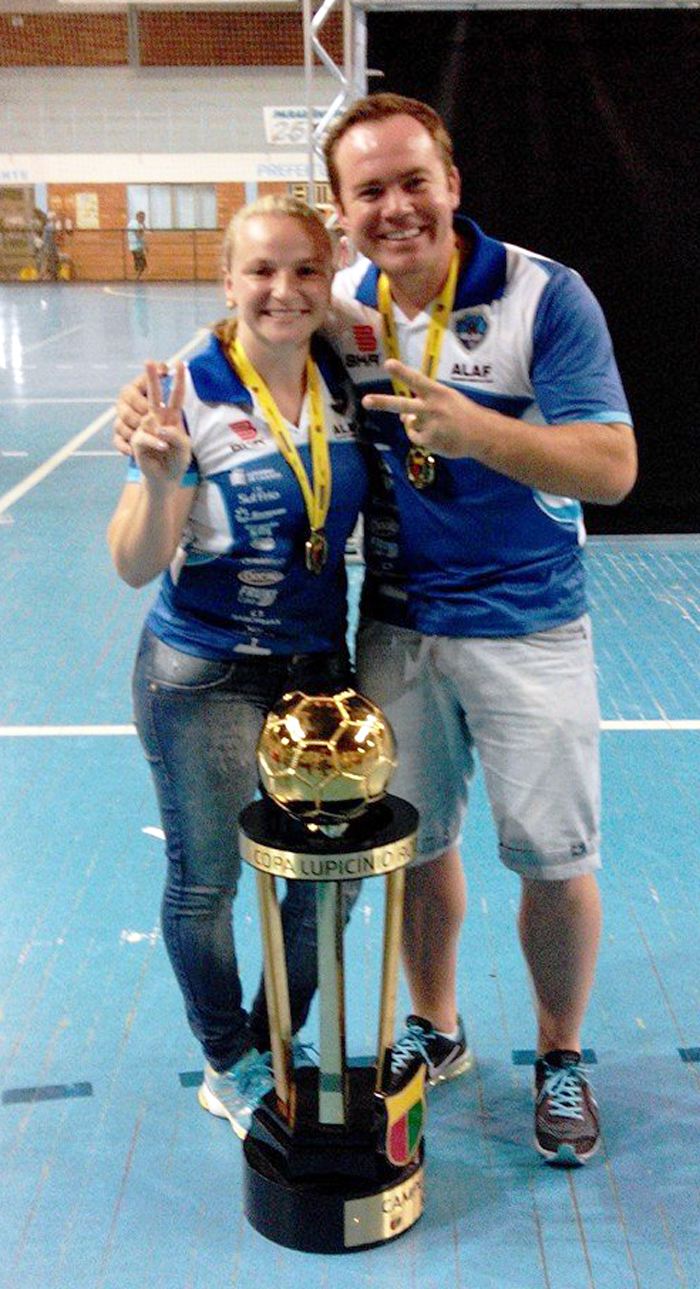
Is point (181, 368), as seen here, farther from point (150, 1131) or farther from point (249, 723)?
point (150, 1131)

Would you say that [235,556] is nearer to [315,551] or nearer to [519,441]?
[315,551]

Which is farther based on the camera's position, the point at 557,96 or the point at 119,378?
the point at 119,378

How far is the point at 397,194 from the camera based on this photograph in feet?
7.37

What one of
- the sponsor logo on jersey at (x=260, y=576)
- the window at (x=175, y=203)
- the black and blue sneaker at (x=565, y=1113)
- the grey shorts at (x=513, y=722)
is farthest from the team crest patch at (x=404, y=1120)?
the window at (x=175, y=203)

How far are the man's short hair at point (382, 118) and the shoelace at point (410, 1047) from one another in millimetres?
1613

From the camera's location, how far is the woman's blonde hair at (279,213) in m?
2.24

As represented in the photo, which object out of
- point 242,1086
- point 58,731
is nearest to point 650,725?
point 58,731

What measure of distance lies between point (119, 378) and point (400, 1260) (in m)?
11.6

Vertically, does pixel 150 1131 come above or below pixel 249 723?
below

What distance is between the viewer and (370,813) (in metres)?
2.27

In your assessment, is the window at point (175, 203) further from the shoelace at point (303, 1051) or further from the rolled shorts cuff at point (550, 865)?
the rolled shorts cuff at point (550, 865)

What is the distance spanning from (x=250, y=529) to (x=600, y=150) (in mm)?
5080

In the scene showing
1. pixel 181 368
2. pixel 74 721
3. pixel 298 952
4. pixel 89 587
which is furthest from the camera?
pixel 89 587

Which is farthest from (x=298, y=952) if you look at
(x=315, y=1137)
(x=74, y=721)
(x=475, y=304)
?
(x=74, y=721)
